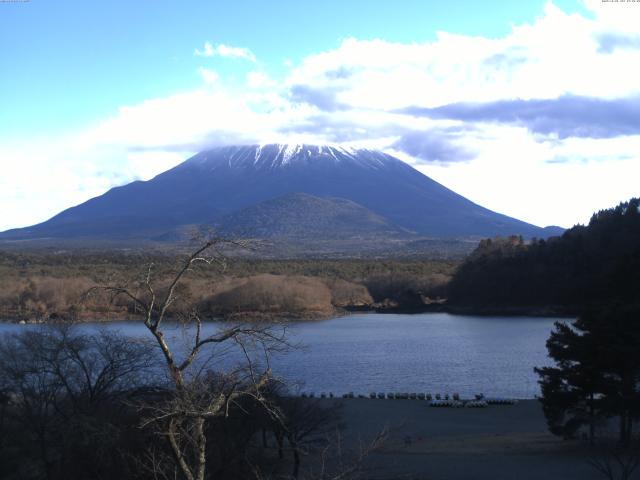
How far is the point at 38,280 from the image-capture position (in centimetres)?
5641

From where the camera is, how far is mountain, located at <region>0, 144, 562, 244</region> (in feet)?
436

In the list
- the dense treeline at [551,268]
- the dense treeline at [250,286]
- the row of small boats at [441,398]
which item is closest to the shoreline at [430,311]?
the dense treeline at [250,286]

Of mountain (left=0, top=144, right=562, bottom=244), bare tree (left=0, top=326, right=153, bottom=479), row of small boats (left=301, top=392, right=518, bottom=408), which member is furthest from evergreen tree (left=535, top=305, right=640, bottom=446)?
mountain (left=0, top=144, right=562, bottom=244)

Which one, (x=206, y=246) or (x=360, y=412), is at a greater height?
(x=206, y=246)

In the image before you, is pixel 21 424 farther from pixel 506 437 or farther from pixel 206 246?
pixel 506 437

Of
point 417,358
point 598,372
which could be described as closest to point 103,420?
point 598,372

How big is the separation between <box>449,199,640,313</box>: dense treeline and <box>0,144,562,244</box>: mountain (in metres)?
60.5

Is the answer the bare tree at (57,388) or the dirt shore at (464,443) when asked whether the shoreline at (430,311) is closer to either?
the dirt shore at (464,443)

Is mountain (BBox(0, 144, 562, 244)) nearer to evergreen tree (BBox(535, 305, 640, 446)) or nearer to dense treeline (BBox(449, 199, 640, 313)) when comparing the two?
dense treeline (BBox(449, 199, 640, 313))

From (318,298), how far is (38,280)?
19.6 meters

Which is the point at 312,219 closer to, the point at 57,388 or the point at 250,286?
the point at 250,286

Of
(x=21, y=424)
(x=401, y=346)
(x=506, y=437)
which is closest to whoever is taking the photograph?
(x=21, y=424)

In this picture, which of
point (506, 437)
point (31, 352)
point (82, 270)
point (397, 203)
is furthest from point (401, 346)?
point (397, 203)

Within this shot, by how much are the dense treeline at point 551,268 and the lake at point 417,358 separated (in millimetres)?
10610
